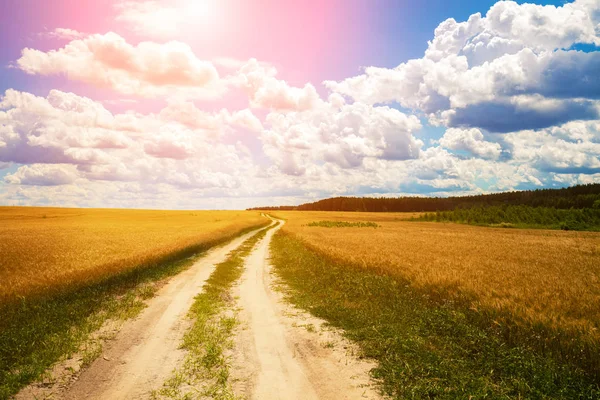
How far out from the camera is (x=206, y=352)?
8008 mm

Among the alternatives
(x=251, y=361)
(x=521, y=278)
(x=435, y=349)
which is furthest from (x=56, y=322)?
(x=521, y=278)

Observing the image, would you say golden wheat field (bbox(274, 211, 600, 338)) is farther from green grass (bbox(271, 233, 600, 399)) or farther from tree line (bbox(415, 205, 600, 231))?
tree line (bbox(415, 205, 600, 231))

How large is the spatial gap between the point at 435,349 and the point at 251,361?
447cm

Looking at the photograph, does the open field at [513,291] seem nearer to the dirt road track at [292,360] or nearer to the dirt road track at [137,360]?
the dirt road track at [292,360]

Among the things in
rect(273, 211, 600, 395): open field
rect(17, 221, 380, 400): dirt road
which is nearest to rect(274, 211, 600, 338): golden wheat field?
rect(273, 211, 600, 395): open field

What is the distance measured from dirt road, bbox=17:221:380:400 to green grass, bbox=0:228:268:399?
64cm

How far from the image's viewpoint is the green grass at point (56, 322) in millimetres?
7246

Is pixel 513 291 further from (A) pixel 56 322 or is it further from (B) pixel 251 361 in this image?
(A) pixel 56 322

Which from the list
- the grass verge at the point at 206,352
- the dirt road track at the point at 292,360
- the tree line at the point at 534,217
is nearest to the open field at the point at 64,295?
the grass verge at the point at 206,352

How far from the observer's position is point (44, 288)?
13.6 m

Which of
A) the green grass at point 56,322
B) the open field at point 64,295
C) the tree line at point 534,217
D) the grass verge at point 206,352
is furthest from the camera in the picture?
the tree line at point 534,217

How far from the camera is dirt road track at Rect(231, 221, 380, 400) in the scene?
6387mm

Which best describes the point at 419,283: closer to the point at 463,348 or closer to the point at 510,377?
the point at 463,348

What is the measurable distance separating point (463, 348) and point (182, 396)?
6.62m
